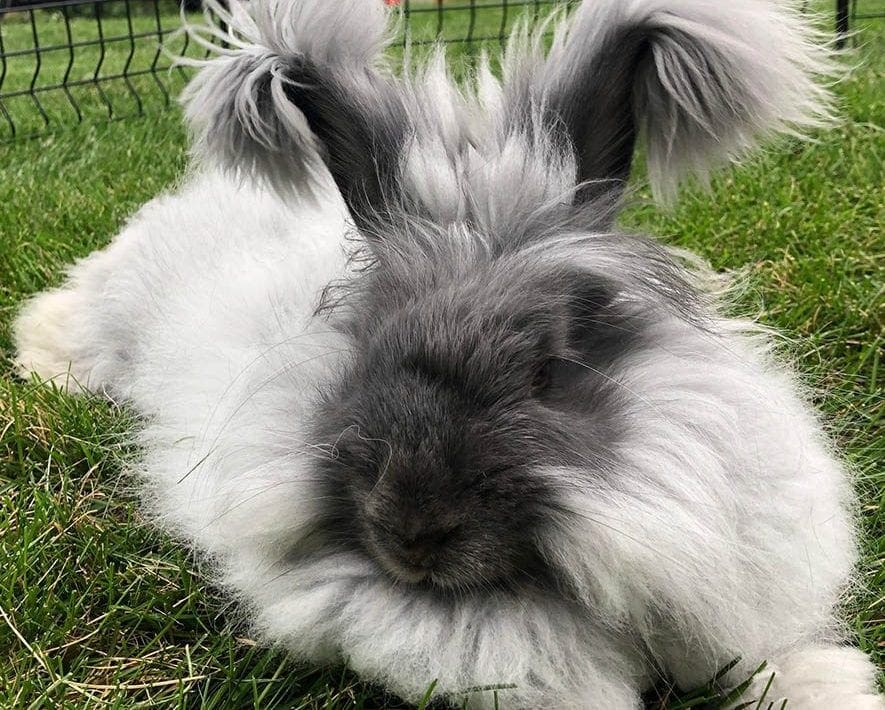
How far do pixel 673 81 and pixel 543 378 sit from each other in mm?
601

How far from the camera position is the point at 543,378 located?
153cm

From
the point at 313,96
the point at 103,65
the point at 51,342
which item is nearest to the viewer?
the point at 313,96

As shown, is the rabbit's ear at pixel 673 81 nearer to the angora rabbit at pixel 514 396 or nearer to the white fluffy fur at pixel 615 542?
the angora rabbit at pixel 514 396

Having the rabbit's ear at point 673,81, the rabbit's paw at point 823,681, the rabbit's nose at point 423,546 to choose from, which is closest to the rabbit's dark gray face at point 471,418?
the rabbit's nose at point 423,546

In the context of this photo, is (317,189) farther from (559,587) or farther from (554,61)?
(559,587)

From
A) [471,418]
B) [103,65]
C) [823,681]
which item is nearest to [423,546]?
[471,418]

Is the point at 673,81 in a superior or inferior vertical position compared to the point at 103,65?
superior

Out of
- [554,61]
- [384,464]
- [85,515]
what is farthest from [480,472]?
[85,515]

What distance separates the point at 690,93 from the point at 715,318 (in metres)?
0.43

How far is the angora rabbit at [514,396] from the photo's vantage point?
142cm

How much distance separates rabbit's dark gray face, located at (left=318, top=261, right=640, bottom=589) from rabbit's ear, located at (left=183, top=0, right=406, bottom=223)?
357 millimetres

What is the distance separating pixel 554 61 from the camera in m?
1.82

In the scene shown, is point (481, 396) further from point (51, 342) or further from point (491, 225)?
point (51, 342)

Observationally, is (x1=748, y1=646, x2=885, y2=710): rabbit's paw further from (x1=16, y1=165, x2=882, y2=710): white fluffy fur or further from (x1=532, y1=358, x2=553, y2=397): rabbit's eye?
(x1=532, y1=358, x2=553, y2=397): rabbit's eye
